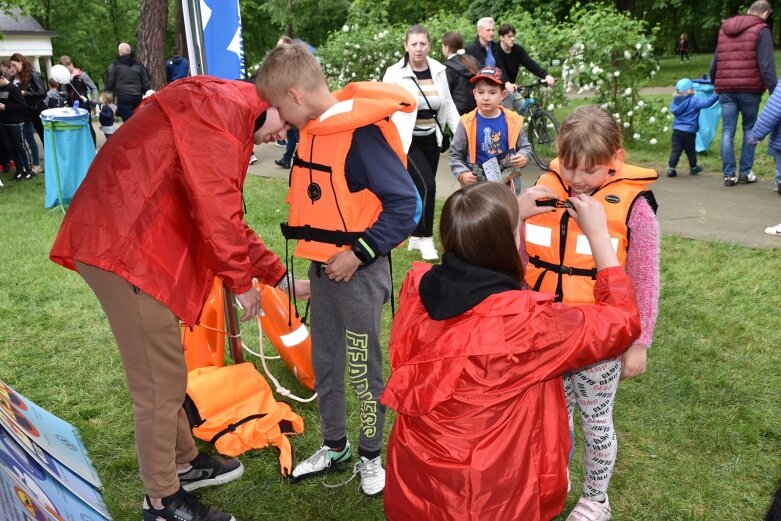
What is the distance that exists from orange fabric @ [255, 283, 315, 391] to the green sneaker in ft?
2.45

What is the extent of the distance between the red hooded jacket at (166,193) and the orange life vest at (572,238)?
113 centimetres

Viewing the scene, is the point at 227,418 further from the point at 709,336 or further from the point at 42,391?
the point at 709,336

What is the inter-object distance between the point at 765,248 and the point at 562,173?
4.52 metres

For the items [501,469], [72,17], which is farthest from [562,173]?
[72,17]

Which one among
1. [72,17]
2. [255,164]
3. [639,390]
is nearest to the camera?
[639,390]

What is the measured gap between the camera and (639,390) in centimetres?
410

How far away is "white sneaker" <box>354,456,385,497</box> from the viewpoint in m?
3.28

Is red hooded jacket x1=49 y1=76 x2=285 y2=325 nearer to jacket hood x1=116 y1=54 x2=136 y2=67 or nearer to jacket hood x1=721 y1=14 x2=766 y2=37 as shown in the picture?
jacket hood x1=721 y1=14 x2=766 y2=37

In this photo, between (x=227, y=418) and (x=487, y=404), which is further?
(x=227, y=418)

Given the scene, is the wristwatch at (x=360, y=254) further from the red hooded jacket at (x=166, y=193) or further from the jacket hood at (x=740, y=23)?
the jacket hood at (x=740, y=23)

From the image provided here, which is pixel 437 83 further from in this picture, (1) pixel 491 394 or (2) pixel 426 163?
(1) pixel 491 394

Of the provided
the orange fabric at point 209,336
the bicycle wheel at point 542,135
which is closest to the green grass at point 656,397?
the orange fabric at point 209,336

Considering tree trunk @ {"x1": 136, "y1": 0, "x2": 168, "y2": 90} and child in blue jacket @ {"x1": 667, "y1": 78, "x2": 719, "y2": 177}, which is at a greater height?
tree trunk @ {"x1": 136, "y1": 0, "x2": 168, "y2": 90}

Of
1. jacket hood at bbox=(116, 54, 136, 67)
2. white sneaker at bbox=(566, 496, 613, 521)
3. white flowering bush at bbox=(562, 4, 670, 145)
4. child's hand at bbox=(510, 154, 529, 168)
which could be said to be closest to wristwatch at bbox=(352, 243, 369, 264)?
white sneaker at bbox=(566, 496, 613, 521)
